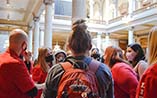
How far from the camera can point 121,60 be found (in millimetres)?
3352

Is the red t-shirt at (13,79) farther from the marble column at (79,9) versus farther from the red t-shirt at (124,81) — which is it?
the marble column at (79,9)

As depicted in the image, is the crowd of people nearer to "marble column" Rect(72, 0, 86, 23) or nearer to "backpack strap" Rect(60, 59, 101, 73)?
"backpack strap" Rect(60, 59, 101, 73)

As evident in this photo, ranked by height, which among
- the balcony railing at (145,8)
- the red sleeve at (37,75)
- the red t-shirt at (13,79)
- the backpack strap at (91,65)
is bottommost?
the red sleeve at (37,75)

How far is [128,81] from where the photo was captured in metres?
3.13

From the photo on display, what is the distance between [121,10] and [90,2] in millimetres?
3539

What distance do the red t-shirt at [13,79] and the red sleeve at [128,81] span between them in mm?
1016

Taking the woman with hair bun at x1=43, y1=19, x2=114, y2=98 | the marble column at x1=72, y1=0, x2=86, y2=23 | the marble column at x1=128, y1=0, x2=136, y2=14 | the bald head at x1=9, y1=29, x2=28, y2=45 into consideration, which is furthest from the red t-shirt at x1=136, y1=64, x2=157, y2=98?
the marble column at x1=128, y1=0, x2=136, y2=14

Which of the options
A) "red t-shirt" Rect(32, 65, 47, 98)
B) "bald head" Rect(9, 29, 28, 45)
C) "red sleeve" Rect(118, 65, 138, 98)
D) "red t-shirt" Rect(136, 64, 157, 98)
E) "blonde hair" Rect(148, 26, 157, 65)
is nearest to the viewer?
"red t-shirt" Rect(136, 64, 157, 98)

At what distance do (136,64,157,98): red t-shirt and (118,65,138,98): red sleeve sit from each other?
0.93 meters

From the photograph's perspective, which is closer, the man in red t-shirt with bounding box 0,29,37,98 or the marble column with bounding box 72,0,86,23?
the man in red t-shirt with bounding box 0,29,37,98

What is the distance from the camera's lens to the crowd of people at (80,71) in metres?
2.11

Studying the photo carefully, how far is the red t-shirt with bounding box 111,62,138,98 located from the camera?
3133 millimetres

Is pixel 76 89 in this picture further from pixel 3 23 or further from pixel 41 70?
pixel 3 23

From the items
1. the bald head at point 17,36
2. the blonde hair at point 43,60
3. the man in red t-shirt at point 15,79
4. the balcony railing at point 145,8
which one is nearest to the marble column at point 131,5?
the balcony railing at point 145,8
